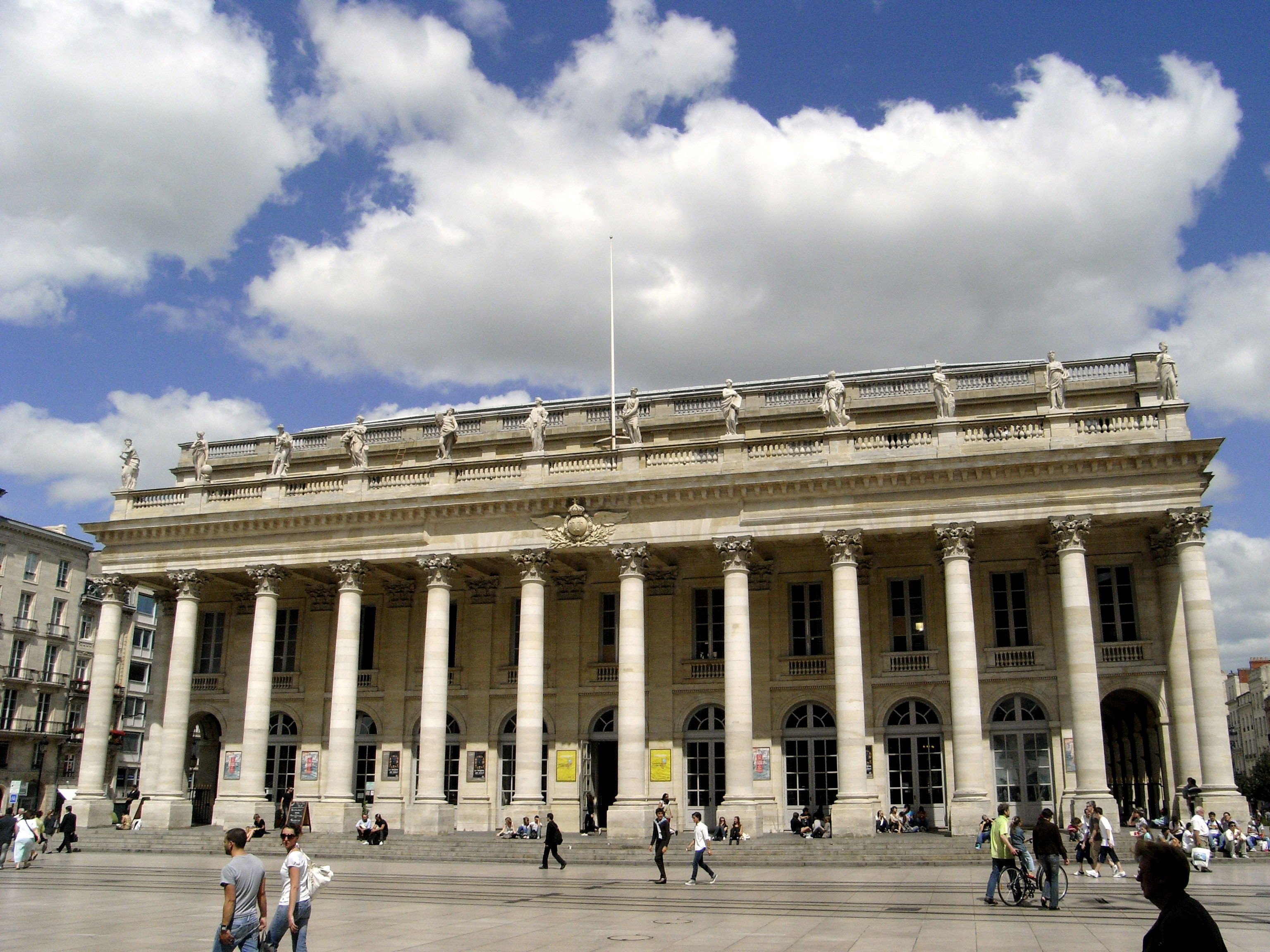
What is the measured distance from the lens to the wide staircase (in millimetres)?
26297

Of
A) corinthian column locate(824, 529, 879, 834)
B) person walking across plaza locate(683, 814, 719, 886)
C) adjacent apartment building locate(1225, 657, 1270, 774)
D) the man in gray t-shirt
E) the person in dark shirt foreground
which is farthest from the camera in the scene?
adjacent apartment building locate(1225, 657, 1270, 774)

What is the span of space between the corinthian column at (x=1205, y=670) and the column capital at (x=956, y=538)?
520 cm

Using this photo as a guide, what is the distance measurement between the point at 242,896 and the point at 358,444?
2815 cm

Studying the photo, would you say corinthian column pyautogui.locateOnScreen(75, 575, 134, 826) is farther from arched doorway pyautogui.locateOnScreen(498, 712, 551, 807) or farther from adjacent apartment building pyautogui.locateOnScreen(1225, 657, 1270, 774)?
adjacent apartment building pyautogui.locateOnScreen(1225, 657, 1270, 774)

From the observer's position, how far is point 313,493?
118 feet

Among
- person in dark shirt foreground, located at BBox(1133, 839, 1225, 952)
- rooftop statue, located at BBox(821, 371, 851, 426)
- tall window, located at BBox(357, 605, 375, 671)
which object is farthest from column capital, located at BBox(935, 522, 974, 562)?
person in dark shirt foreground, located at BBox(1133, 839, 1225, 952)

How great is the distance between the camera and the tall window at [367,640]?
3828cm

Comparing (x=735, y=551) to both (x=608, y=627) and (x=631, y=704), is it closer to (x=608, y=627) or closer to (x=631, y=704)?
(x=631, y=704)

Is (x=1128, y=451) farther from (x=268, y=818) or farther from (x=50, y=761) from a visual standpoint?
(x=50, y=761)

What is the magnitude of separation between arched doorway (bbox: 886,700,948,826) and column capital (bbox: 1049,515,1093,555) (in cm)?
681

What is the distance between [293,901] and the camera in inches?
364

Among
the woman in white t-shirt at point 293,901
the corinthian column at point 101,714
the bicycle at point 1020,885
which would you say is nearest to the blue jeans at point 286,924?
the woman in white t-shirt at point 293,901

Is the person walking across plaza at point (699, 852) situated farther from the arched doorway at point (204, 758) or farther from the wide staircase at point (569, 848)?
the arched doorway at point (204, 758)

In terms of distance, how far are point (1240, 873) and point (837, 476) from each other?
13541 millimetres
